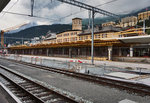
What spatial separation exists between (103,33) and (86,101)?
32249mm

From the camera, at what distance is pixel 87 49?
95.0 feet

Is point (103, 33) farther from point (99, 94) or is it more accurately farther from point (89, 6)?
point (99, 94)

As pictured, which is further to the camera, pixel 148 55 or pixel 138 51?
pixel 138 51

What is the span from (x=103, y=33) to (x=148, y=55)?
1610 cm

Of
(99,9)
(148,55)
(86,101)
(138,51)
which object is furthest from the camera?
(138,51)

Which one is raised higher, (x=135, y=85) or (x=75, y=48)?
(x=75, y=48)

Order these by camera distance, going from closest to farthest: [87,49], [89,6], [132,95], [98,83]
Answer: [132,95] < [98,83] < [89,6] < [87,49]

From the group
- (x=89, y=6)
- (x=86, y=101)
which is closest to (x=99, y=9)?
(x=89, y=6)

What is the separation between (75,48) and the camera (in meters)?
31.8

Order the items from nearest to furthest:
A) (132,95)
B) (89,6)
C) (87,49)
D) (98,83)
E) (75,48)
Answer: (132,95) → (98,83) → (89,6) → (87,49) → (75,48)

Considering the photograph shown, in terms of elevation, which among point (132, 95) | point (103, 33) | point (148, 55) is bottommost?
point (132, 95)

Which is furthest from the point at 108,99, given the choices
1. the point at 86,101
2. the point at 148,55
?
the point at 148,55

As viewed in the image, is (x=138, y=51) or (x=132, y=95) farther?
(x=138, y=51)

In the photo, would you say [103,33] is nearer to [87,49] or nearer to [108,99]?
[87,49]
